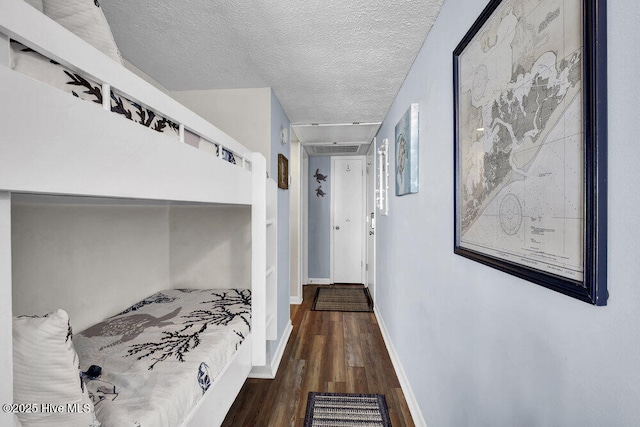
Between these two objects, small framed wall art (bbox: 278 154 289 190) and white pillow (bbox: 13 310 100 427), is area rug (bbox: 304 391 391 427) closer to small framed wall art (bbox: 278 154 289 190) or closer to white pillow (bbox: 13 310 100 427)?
white pillow (bbox: 13 310 100 427)

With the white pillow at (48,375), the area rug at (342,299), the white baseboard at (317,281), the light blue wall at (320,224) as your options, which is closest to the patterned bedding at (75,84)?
the white pillow at (48,375)

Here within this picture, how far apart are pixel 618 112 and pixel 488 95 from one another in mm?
462

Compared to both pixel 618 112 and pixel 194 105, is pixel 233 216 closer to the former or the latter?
pixel 194 105

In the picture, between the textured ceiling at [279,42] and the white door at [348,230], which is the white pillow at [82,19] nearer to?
the textured ceiling at [279,42]

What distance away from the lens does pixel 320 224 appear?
5113 millimetres

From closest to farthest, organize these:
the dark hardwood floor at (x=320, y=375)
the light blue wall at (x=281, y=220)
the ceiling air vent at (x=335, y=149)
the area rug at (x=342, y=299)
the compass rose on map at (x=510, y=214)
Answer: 1. the compass rose on map at (x=510, y=214)
2. the dark hardwood floor at (x=320, y=375)
3. the light blue wall at (x=281, y=220)
4. the area rug at (x=342, y=299)
5. the ceiling air vent at (x=335, y=149)

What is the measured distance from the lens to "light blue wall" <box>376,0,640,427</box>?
50cm

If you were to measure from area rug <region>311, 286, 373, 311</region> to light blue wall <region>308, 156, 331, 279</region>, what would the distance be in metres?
0.37

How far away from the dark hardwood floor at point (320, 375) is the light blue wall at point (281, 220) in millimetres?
249

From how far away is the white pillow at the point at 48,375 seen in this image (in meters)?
0.65

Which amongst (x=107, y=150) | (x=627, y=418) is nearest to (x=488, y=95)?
(x=627, y=418)

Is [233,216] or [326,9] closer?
[326,9]

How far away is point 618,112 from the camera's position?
1.69 ft

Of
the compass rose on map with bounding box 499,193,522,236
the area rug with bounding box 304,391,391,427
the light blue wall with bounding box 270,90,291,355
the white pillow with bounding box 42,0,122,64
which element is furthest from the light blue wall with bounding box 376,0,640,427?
the white pillow with bounding box 42,0,122,64
